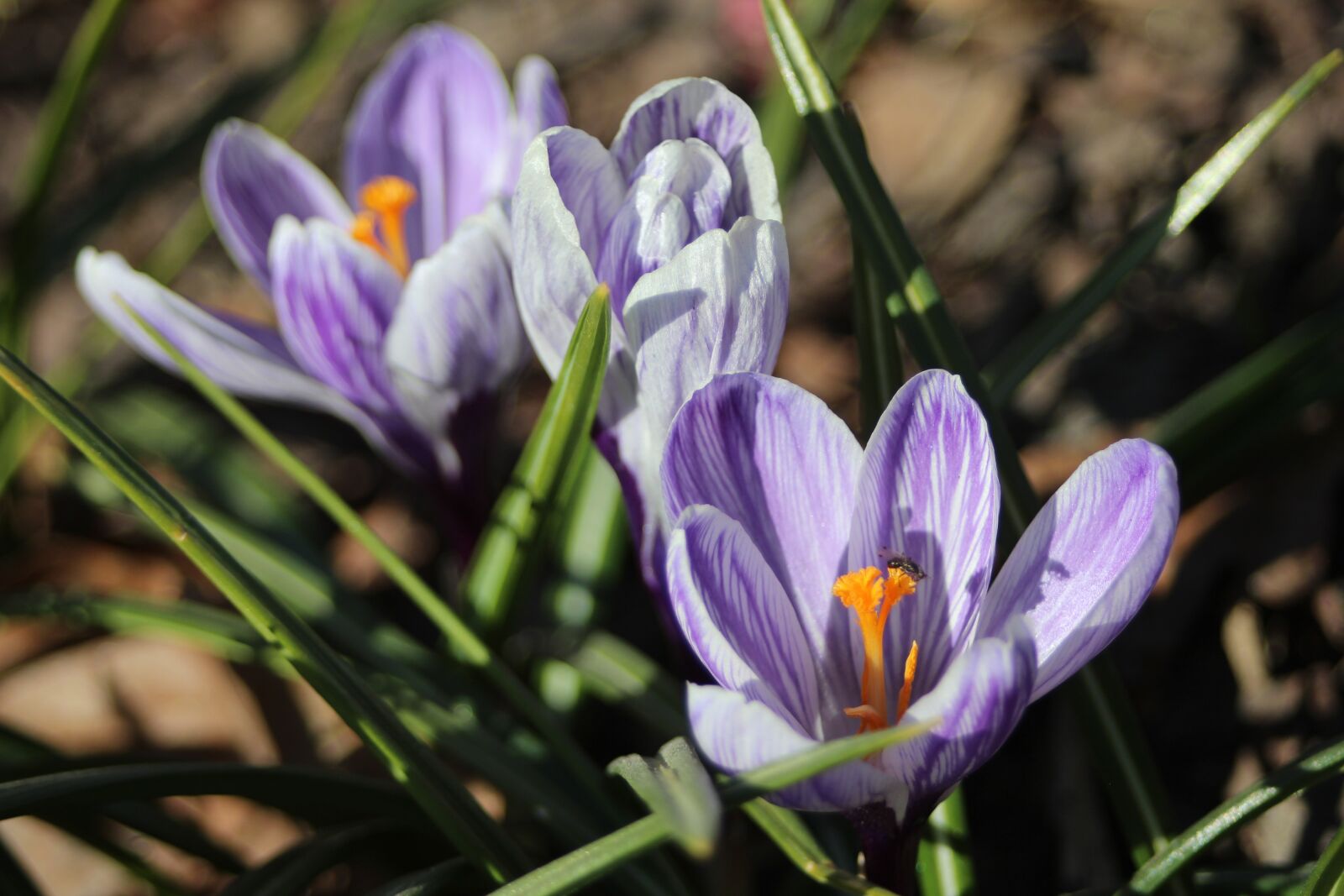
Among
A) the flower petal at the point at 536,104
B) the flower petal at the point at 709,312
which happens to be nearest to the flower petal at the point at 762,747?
the flower petal at the point at 709,312

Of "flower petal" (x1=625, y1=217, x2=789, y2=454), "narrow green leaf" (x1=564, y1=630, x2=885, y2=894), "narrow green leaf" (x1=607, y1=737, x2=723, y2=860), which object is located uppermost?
"flower petal" (x1=625, y1=217, x2=789, y2=454)

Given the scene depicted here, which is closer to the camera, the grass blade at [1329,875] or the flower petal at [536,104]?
the grass blade at [1329,875]

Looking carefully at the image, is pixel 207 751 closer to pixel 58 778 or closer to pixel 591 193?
pixel 58 778

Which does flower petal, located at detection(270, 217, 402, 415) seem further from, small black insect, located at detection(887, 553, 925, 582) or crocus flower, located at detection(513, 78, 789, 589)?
small black insect, located at detection(887, 553, 925, 582)

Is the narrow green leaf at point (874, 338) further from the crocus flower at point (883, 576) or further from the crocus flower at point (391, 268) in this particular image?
the crocus flower at point (391, 268)

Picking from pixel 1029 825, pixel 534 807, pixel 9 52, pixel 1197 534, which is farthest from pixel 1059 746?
pixel 9 52

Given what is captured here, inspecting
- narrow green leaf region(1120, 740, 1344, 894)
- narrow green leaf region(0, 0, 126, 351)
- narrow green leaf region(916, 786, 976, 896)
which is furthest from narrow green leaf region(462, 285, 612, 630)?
narrow green leaf region(0, 0, 126, 351)
